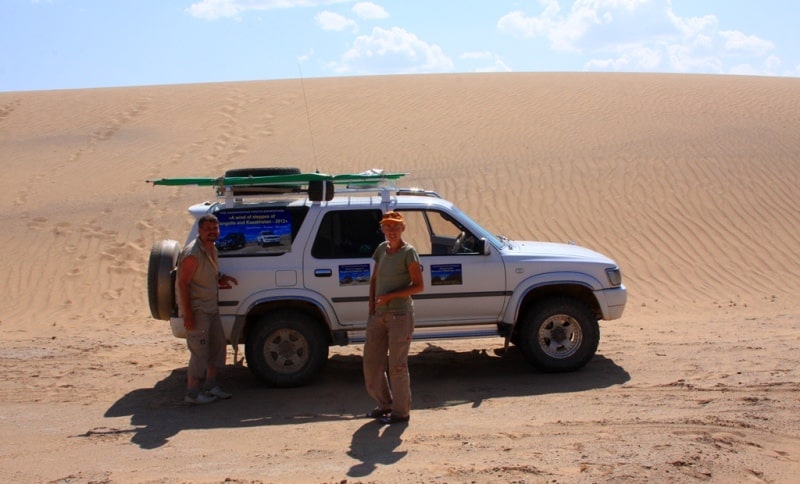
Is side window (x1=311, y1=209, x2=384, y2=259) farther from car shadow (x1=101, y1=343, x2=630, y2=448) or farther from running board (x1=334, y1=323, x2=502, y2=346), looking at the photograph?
car shadow (x1=101, y1=343, x2=630, y2=448)

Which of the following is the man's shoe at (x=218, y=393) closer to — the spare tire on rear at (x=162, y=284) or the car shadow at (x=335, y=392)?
the car shadow at (x=335, y=392)

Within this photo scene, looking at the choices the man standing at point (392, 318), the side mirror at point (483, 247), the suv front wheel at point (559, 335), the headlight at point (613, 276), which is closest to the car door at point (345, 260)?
the side mirror at point (483, 247)

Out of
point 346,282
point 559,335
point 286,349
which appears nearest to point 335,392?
point 286,349

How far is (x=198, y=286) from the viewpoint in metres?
7.05

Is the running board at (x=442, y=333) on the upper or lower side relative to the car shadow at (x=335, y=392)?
upper

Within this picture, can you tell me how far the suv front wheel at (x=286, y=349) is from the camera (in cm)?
746

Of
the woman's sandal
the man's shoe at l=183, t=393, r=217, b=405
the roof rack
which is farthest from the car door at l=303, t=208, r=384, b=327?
the man's shoe at l=183, t=393, r=217, b=405

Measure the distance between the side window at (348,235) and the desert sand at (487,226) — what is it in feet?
4.15

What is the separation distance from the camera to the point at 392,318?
245 inches

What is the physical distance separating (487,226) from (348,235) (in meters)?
8.18

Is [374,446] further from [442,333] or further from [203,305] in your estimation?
[203,305]

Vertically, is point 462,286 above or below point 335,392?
above

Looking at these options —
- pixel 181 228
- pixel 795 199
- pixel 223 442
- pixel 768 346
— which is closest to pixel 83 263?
pixel 181 228

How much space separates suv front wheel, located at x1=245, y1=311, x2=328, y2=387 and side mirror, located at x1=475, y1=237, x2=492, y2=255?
163 cm
